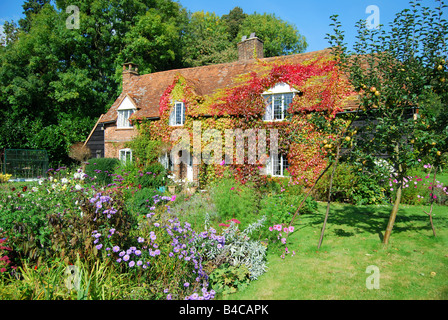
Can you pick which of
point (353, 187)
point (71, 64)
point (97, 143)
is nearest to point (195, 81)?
point (97, 143)

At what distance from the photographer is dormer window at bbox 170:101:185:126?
17.5m

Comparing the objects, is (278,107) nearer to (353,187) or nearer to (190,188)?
(353,187)

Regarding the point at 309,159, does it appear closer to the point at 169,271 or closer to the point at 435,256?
the point at 435,256

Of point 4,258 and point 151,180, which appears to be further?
point 151,180

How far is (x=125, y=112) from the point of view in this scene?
20.7 metres

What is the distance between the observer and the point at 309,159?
44.0ft

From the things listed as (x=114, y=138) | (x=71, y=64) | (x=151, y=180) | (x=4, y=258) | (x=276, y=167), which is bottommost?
(x=4, y=258)

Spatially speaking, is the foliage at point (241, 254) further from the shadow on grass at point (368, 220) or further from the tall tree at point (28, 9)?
the tall tree at point (28, 9)

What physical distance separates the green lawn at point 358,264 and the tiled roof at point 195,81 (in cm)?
1077

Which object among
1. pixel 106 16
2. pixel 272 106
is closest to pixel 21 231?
pixel 272 106

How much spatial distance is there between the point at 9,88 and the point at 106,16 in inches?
398

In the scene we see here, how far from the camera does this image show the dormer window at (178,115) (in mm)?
17453

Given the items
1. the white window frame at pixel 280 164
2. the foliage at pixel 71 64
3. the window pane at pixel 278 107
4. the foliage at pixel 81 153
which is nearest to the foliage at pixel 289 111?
the white window frame at pixel 280 164

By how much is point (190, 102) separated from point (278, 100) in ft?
16.2
